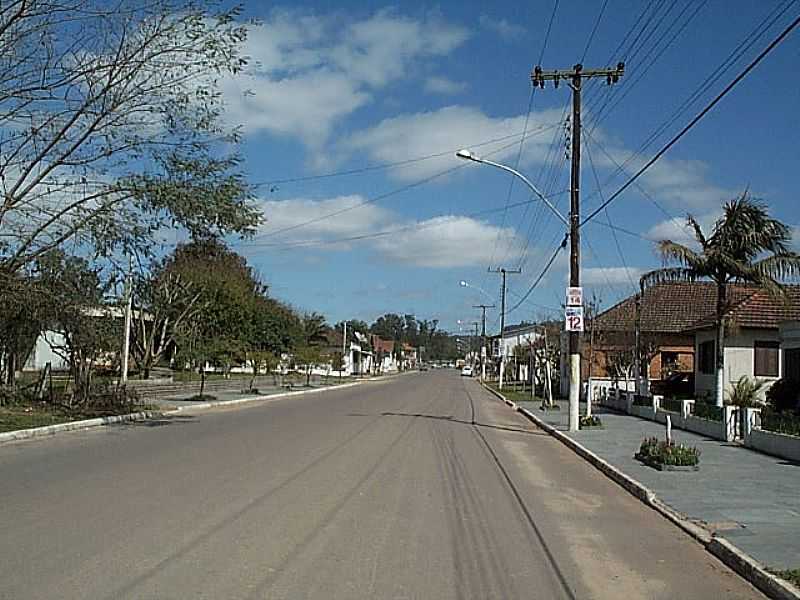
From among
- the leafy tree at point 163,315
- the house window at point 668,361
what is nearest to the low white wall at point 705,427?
the house window at point 668,361

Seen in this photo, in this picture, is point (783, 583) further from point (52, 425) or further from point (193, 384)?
point (193, 384)

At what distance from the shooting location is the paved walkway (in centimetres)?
1080

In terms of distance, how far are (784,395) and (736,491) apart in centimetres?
1797

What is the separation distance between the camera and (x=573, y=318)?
2797 centimetres

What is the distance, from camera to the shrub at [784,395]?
102 ft

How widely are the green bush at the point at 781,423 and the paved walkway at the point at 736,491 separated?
78 cm

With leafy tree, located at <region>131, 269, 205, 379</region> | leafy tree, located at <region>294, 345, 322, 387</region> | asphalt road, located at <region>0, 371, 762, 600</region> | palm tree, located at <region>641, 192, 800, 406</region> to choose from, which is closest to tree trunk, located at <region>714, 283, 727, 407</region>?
palm tree, located at <region>641, 192, 800, 406</region>

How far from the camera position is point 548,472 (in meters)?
18.3

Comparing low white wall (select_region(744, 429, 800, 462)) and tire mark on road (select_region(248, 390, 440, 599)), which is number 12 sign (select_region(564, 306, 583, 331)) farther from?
tire mark on road (select_region(248, 390, 440, 599))

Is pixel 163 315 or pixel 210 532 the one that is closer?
pixel 210 532

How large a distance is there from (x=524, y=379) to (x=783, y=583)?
8102 cm

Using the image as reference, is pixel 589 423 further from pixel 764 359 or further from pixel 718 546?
pixel 718 546

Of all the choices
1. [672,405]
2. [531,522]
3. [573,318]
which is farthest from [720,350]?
[531,522]

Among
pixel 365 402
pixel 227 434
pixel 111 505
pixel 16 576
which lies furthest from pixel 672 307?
pixel 16 576
